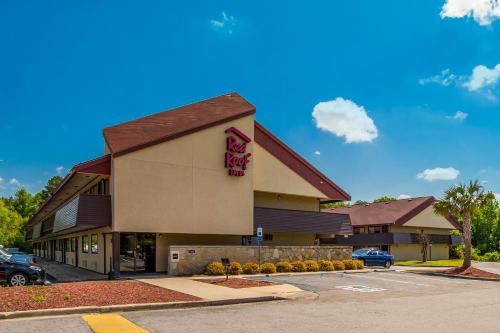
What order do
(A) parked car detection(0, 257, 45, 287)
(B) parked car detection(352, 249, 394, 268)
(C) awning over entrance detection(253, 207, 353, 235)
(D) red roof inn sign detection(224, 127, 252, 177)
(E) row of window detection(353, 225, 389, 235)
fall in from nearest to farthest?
1. (A) parked car detection(0, 257, 45, 287)
2. (D) red roof inn sign detection(224, 127, 252, 177)
3. (C) awning over entrance detection(253, 207, 353, 235)
4. (B) parked car detection(352, 249, 394, 268)
5. (E) row of window detection(353, 225, 389, 235)

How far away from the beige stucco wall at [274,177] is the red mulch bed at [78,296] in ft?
53.1

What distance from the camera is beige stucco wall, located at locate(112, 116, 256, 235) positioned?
82.7 feet

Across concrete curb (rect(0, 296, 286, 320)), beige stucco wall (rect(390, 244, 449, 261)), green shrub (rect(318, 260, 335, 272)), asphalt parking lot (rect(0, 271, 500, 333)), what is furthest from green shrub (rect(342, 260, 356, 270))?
beige stucco wall (rect(390, 244, 449, 261))

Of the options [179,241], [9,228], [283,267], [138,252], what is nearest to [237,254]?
[283,267]

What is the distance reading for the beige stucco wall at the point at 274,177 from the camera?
33.0 m

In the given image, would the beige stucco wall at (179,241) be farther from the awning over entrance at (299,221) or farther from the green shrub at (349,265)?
the green shrub at (349,265)

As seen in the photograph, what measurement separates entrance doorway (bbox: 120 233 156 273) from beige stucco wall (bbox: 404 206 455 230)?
107 feet

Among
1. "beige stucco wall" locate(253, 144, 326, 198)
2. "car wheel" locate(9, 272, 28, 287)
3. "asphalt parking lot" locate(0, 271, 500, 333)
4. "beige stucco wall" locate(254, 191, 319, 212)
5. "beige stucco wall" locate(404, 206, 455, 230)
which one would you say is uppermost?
"beige stucco wall" locate(253, 144, 326, 198)

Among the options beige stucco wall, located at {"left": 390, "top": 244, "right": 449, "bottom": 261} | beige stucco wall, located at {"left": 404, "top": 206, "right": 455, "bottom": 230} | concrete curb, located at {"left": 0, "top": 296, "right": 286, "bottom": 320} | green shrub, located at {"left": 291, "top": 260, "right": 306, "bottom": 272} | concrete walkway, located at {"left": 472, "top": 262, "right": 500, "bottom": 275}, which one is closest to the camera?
concrete curb, located at {"left": 0, "top": 296, "right": 286, "bottom": 320}

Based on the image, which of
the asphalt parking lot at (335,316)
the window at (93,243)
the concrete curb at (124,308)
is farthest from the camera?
the window at (93,243)

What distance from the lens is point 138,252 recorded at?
2705 centimetres

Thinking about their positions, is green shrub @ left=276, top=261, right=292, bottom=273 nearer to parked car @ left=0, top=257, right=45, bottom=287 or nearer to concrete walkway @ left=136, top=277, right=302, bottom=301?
concrete walkway @ left=136, top=277, right=302, bottom=301

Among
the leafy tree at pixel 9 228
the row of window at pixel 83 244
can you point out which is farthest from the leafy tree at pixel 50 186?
the row of window at pixel 83 244

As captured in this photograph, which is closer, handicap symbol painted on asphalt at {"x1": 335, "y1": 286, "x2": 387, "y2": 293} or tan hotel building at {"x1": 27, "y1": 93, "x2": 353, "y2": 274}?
handicap symbol painted on asphalt at {"x1": 335, "y1": 286, "x2": 387, "y2": 293}
